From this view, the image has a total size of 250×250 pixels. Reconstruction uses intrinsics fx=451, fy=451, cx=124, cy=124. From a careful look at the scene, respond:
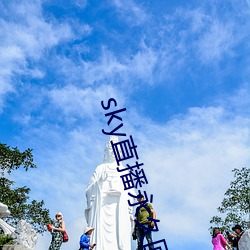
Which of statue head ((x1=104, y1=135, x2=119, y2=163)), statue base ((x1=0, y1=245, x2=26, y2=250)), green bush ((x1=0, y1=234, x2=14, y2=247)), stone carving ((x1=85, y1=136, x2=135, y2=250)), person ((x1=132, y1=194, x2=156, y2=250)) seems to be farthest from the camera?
statue head ((x1=104, y1=135, x2=119, y2=163))

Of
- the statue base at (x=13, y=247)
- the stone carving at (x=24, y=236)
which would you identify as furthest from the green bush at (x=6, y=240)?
the statue base at (x=13, y=247)

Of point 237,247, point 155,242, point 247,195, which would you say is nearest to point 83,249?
point 155,242

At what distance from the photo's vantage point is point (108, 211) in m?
14.6

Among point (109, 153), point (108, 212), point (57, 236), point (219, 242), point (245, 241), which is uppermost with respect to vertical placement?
point (109, 153)

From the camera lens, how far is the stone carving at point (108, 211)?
46.7ft

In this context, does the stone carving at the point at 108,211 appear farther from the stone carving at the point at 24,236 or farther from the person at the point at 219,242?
the person at the point at 219,242

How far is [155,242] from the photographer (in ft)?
33.0

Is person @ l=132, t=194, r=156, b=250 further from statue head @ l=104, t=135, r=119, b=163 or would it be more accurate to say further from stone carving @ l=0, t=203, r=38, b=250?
statue head @ l=104, t=135, r=119, b=163

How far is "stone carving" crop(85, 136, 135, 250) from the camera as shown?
560 inches

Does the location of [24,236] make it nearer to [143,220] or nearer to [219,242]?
[143,220]

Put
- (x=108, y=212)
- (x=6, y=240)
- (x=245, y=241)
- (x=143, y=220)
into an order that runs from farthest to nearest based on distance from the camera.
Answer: (x=108, y=212) < (x=6, y=240) < (x=143, y=220) < (x=245, y=241)

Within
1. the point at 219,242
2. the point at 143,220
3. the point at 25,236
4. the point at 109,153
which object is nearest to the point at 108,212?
the point at 109,153

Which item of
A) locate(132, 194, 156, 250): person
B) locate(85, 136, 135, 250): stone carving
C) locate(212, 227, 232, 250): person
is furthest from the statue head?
locate(212, 227, 232, 250): person

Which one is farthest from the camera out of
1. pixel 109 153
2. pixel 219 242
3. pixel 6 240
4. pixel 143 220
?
pixel 109 153
